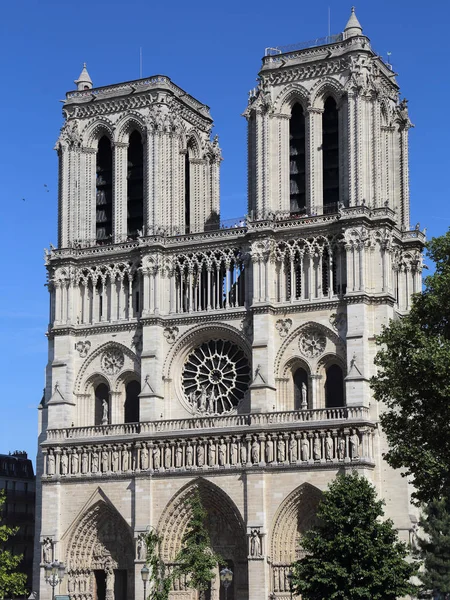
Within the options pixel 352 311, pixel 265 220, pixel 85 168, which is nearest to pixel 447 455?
pixel 352 311

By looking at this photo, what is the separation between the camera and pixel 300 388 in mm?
66438

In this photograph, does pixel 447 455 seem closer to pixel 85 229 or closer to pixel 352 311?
pixel 352 311

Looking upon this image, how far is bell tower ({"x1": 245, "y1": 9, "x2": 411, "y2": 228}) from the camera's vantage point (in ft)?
217

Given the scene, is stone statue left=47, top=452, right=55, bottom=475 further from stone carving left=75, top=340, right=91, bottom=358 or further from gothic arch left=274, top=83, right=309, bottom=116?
gothic arch left=274, top=83, right=309, bottom=116

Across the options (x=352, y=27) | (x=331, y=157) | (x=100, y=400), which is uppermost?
(x=352, y=27)

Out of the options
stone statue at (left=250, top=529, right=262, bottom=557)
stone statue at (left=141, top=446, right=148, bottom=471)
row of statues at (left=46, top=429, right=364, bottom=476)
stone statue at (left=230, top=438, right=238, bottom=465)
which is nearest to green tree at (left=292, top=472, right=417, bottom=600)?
row of statues at (left=46, top=429, right=364, bottom=476)

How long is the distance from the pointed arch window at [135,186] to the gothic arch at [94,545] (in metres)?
14.0

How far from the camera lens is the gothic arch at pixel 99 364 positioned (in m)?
69.9

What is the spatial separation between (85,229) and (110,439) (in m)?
11.5

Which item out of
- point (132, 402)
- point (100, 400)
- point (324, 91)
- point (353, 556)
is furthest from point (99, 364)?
point (353, 556)

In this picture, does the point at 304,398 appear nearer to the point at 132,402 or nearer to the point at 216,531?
the point at 216,531

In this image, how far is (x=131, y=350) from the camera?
69812 millimetres

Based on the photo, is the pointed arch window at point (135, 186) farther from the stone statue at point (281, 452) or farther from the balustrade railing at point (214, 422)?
the stone statue at point (281, 452)

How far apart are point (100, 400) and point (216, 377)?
6.66m
